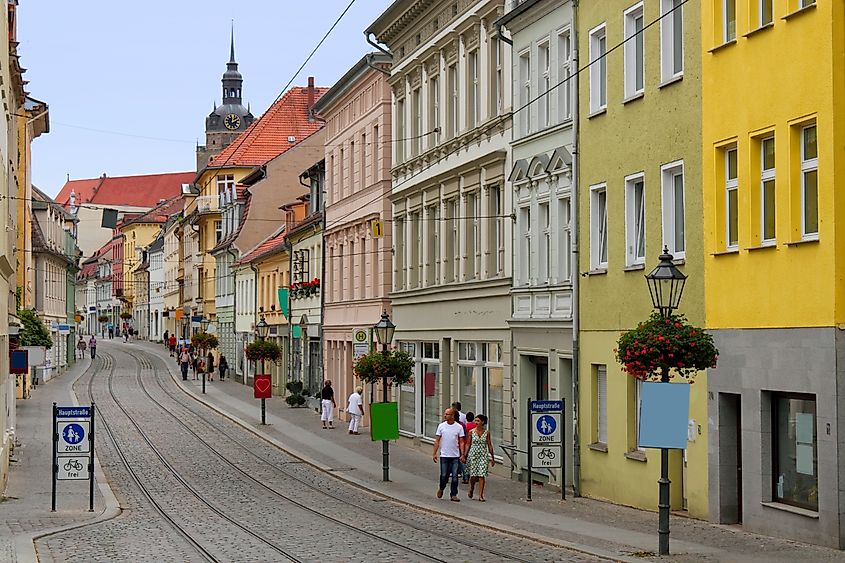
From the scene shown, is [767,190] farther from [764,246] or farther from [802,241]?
[802,241]

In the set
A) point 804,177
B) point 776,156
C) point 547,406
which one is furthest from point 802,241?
point 547,406

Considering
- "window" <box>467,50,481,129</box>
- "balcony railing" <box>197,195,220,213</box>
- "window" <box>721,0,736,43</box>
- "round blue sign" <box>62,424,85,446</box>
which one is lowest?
"round blue sign" <box>62,424,85,446</box>

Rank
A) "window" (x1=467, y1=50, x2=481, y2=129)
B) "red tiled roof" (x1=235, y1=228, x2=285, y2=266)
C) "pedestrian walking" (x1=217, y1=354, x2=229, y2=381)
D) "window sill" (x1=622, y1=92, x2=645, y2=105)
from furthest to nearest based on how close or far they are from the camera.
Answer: "pedestrian walking" (x1=217, y1=354, x2=229, y2=381) < "red tiled roof" (x1=235, y1=228, x2=285, y2=266) < "window" (x1=467, y1=50, x2=481, y2=129) < "window sill" (x1=622, y1=92, x2=645, y2=105)

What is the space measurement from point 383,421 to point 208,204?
65.6m

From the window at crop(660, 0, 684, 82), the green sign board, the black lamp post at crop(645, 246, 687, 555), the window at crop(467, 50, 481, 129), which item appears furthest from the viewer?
the window at crop(467, 50, 481, 129)

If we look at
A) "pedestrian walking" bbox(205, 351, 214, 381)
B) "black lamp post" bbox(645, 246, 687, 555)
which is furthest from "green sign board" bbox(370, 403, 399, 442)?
"pedestrian walking" bbox(205, 351, 214, 381)

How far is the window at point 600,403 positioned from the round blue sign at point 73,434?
9140mm

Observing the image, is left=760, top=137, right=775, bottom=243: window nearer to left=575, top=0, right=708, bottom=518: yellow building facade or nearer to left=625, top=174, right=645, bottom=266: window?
left=575, top=0, right=708, bottom=518: yellow building facade

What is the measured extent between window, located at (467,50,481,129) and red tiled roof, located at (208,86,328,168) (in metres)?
47.8

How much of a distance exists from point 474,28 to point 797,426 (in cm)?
1723

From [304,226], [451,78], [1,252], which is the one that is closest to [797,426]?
[1,252]

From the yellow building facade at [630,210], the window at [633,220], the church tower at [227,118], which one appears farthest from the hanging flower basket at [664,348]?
the church tower at [227,118]

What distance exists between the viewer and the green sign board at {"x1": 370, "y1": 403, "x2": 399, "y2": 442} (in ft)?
101

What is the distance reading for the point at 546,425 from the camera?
1009 inches
